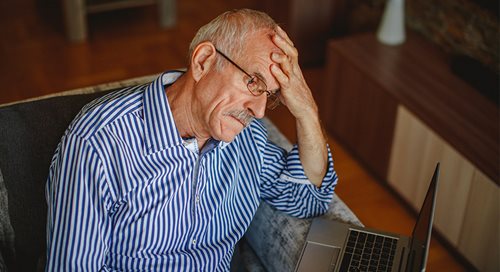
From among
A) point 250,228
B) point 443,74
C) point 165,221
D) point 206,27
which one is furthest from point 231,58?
point 443,74

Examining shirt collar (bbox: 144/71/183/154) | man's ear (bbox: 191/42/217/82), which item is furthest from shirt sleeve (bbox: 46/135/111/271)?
man's ear (bbox: 191/42/217/82)

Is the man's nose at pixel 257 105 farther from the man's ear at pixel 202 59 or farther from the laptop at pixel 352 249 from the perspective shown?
the laptop at pixel 352 249

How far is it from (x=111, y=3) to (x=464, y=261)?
2.10 meters

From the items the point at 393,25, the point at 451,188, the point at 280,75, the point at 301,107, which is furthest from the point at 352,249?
the point at 393,25

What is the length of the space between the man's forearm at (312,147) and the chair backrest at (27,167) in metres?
0.52

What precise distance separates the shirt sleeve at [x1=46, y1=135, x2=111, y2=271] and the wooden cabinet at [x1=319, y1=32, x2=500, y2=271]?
1283mm

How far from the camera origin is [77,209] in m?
1.33

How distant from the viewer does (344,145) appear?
283 cm

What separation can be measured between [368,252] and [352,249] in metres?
0.04

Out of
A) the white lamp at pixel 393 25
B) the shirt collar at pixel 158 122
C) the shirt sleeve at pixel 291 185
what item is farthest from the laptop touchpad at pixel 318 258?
the white lamp at pixel 393 25

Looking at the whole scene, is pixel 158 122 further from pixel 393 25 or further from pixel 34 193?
pixel 393 25

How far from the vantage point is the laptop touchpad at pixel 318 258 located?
1.53 metres

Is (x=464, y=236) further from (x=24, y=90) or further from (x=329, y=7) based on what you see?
(x=24, y=90)

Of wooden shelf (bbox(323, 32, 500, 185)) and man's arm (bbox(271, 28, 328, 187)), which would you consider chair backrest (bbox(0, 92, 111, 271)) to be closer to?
man's arm (bbox(271, 28, 328, 187))
